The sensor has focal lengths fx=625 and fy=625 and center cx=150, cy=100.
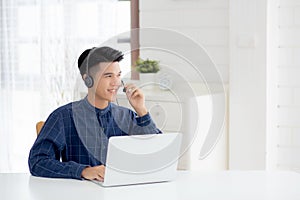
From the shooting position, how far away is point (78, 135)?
2.28 m

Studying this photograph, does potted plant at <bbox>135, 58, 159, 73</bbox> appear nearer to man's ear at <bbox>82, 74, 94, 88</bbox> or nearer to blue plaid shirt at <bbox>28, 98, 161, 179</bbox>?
blue plaid shirt at <bbox>28, 98, 161, 179</bbox>

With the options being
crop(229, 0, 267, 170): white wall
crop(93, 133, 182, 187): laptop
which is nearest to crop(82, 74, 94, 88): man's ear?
crop(93, 133, 182, 187): laptop

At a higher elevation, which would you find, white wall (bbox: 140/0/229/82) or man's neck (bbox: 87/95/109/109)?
white wall (bbox: 140/0/229/82)

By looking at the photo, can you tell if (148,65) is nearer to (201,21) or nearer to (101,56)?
(101,56)

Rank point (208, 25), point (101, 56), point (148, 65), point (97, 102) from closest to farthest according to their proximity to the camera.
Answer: point (101, 56) → point (97, 102) → point (148, 65) → point (208, 25)

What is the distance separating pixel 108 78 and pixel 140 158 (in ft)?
0.92

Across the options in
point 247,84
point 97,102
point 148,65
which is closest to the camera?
point 97,102

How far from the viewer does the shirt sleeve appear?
7.07 feet

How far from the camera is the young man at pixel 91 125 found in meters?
2.03

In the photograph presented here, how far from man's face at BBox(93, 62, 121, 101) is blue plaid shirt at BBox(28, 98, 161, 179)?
0.37 feet

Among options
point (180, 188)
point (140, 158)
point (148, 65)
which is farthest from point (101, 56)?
point (148, 65)

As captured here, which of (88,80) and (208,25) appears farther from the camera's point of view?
(208,25)

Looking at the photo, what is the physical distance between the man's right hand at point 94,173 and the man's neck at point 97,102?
23 centimetres

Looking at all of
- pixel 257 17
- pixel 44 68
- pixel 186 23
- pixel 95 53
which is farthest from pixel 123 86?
pixel 44 68
